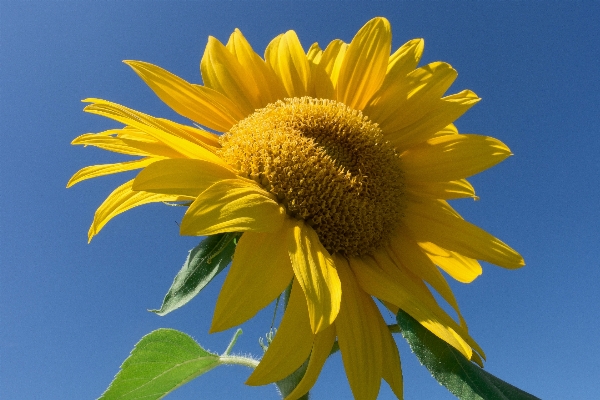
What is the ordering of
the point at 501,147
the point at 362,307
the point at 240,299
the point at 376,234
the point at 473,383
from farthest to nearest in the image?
1. the point at 501,147
2. the point at 376,234
3. the point at 362,307
4. the point at 473,383
5. the point at 240,299

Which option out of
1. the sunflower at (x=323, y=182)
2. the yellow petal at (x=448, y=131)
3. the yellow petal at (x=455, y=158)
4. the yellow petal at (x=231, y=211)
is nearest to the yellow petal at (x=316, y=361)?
the sunflower at (x=323, y=182)

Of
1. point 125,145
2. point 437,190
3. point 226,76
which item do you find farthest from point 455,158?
point 125,145

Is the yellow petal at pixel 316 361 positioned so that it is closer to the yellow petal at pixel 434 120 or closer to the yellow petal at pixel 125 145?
the yellow petal at pixel 125 145

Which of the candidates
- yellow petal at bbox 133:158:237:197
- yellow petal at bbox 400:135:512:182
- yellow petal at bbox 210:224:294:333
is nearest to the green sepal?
yellow petal at bbox 210:224:294:333

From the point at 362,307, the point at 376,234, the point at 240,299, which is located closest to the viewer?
the point at 240,299

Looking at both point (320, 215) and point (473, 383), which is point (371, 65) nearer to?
point (320, 215)

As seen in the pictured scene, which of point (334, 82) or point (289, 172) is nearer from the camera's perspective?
point (289, 172)

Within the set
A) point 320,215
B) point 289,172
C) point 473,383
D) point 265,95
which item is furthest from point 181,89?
point 473,383
